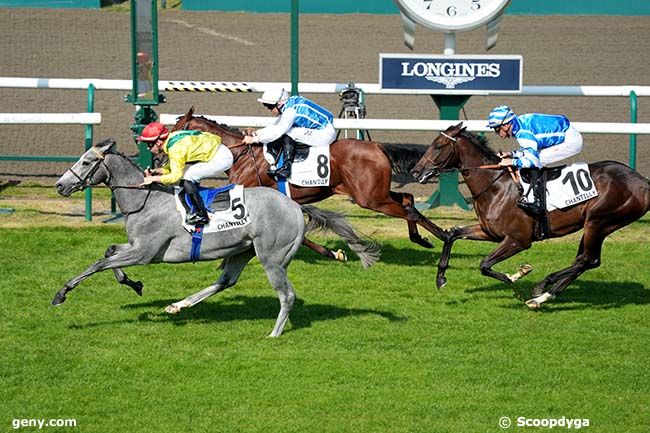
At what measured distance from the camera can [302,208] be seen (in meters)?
9.34

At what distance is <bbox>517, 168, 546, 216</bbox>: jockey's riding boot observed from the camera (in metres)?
9.82

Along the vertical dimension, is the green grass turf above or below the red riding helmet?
below

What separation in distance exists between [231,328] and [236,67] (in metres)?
12.0

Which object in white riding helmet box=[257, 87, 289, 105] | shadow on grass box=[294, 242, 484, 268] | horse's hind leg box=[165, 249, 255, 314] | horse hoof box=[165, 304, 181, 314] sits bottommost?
horse hoof box=[165, 304, 181, 314]

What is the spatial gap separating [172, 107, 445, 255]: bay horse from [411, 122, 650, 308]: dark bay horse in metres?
0.90

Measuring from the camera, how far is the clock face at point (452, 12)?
42.7ft

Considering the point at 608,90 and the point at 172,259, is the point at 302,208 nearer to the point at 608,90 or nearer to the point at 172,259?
the point at 172,259

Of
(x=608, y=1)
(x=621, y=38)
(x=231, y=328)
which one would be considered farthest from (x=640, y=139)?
(x=231, y=328)

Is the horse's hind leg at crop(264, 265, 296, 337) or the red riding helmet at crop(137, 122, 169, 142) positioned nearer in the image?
the horse's hind leg at crop(264, 265, 296, 337)

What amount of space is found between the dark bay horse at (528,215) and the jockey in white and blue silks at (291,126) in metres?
1.35

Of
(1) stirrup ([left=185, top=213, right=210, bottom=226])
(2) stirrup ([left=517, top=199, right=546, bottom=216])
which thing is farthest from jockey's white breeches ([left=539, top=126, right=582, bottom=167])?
(1) stirrup ([left=185, top=213, right=210, bottom=226])

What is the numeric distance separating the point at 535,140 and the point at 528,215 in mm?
661

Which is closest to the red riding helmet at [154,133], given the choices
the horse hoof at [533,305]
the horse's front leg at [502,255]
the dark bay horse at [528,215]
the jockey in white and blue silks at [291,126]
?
the jockey in white and blue silks at [291,126]

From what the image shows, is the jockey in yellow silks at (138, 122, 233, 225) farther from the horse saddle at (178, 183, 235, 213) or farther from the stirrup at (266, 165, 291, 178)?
the stirrup at (266, 165, 291, 178)
